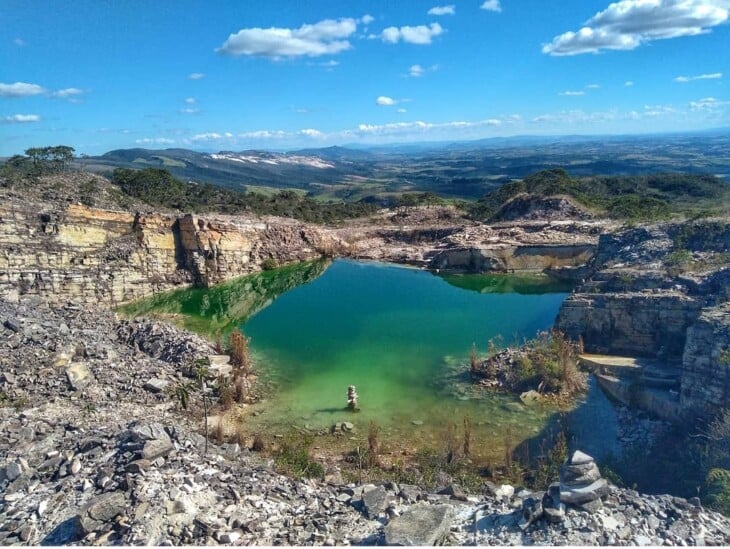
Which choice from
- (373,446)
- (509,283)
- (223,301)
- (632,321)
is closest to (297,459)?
(373,446)

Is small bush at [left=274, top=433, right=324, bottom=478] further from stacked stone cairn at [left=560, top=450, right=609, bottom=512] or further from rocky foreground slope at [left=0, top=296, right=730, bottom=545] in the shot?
stacked stone cairn at [left=560, top=450, right=609, bottom=512]

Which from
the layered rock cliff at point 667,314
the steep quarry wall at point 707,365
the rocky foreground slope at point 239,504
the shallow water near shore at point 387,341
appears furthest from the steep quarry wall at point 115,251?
the steep quarry wall at point 707,365

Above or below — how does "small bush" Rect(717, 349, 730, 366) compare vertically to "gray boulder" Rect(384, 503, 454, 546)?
above

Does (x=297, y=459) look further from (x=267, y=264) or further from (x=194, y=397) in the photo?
(x=267, y=264)

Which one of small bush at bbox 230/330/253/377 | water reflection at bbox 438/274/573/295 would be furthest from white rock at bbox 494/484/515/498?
water reflection at bbox 438/274/573/295

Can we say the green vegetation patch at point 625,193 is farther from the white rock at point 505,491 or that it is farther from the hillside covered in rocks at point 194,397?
the white rock at point 505,491
